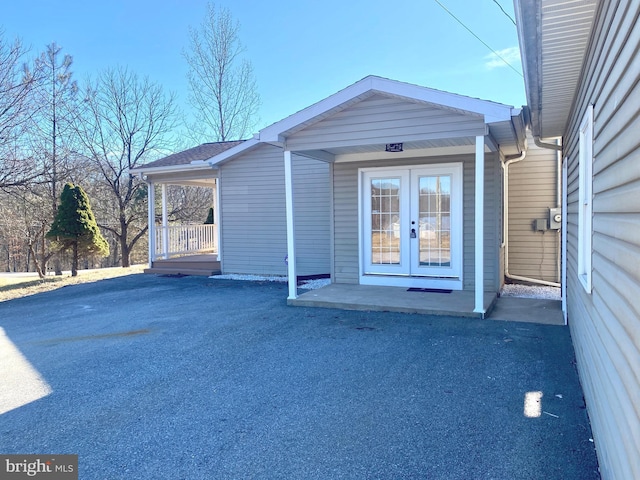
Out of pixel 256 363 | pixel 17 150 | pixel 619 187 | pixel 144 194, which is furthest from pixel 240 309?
pixel 144 194

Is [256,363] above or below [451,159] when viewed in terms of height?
below

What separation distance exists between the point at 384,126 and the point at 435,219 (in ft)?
6.84

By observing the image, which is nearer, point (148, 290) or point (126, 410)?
point (126, 410)

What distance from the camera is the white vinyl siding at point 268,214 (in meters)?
9.17

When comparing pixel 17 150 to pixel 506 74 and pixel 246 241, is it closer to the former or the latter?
pixel 246 241

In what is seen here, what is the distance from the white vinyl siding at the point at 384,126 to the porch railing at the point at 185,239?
645cm

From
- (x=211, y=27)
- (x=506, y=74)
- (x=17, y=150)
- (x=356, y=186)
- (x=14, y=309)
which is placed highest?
(x=211, y=27)

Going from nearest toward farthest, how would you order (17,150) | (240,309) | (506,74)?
(240,309) < (17,150) < (506,74)

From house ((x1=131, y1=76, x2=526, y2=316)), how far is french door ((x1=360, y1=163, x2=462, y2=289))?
0.02 m

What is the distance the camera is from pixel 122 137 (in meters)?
18.8

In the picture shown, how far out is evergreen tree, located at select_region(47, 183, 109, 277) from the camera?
11.9m

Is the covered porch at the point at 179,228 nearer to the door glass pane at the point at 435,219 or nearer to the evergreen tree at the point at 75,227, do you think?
the evergreen tree at the point at 75,227

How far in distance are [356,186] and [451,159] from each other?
163 centimetres

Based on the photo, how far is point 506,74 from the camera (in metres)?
12.3
